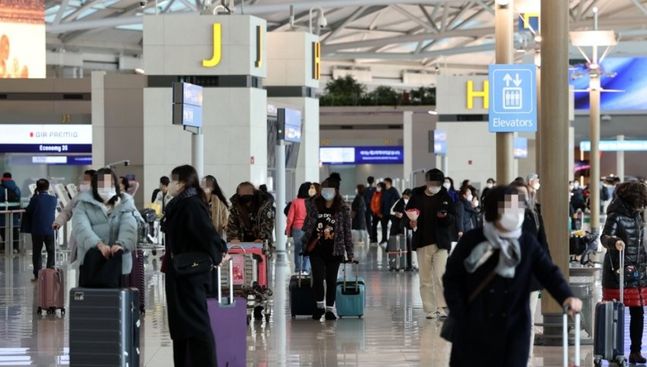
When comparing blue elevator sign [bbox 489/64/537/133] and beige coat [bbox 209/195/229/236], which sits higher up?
blue elevator sign [bbox 489/64/537/133]

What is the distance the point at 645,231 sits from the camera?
12219 millimetres

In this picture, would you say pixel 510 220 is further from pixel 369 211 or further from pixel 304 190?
pixel 369 211

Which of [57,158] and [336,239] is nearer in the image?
[336,239]

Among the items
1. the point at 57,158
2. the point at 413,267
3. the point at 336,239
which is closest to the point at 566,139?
the point at 336,239

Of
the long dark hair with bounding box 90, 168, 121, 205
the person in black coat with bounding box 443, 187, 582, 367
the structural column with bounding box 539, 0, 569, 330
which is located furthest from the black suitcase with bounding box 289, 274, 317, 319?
A: the person in black coat with bounding box 443, 187, 582, 367

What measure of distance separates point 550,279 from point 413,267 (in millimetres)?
18108

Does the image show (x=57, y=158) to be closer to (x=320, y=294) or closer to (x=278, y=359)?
(x=320, y=294)

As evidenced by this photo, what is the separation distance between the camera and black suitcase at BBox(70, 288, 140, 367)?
9.88 m

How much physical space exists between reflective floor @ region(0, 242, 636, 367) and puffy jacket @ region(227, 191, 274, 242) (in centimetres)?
100

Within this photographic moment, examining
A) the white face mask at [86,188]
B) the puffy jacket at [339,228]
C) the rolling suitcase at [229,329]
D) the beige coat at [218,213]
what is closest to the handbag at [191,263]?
Answer: the rolling suitcase at [229,329]

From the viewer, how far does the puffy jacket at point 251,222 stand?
1498 cm

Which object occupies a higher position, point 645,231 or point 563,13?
point 563,13

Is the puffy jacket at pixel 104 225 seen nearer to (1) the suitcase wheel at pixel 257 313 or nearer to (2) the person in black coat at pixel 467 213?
(1) the suitcase wheel at pixel 257 313

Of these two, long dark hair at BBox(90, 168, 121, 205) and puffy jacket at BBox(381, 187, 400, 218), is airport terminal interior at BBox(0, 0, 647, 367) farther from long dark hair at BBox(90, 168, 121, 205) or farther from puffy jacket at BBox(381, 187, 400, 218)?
puffy jacket at BBox(381, 187, 400, 218)
